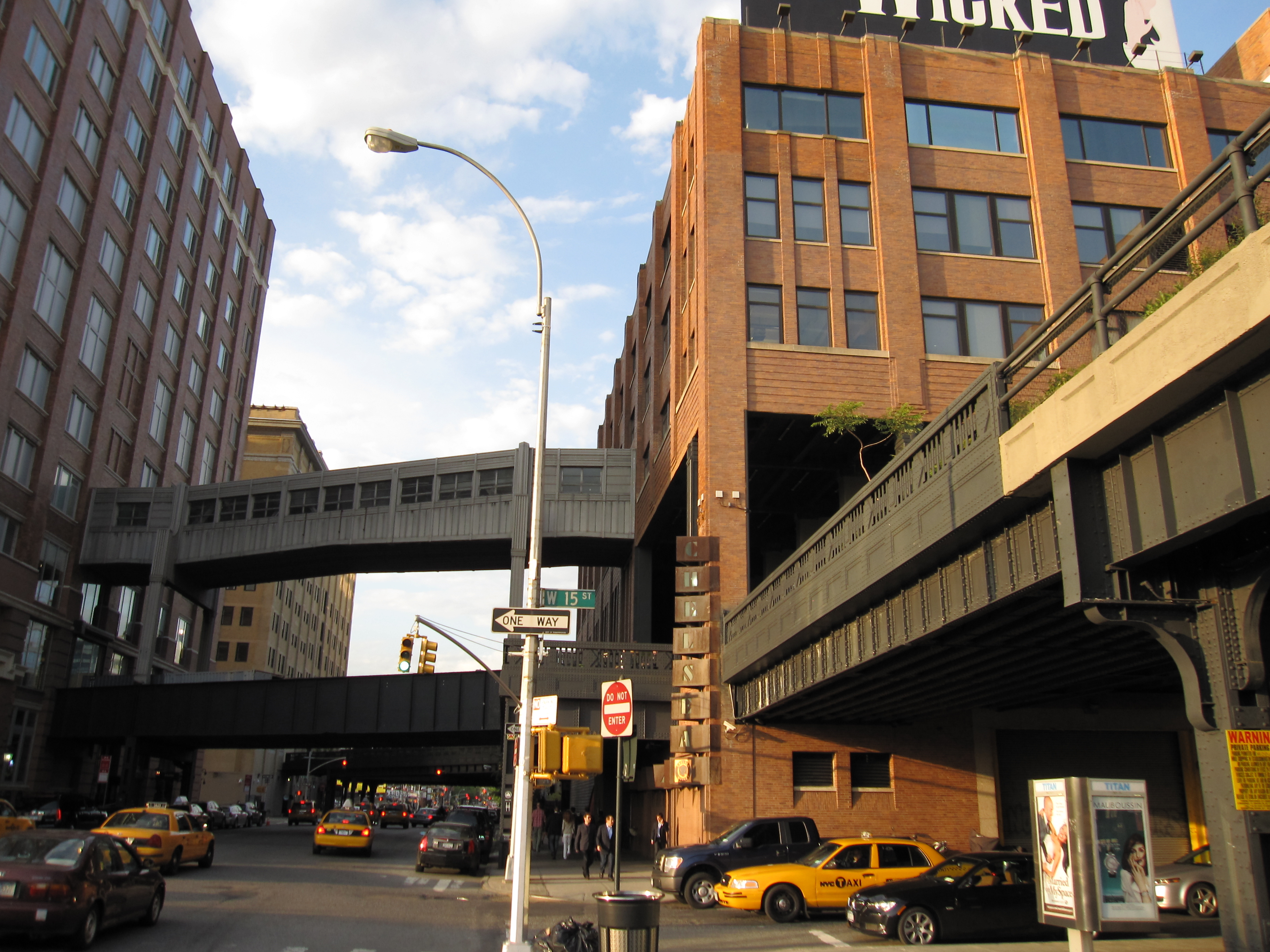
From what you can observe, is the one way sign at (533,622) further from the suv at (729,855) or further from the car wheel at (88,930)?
the suv at (729,855)

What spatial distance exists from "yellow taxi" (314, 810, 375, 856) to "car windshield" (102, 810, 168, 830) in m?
10.5

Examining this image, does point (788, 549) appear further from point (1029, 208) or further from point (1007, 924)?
point (1007, 924)

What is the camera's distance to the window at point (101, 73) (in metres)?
50.0

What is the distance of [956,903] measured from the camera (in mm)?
16312

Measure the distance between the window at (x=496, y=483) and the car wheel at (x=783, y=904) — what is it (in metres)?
28.9

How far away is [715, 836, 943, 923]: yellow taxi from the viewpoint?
63.3 feet

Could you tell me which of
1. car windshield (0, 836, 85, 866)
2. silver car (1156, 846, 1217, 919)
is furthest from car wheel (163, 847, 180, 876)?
silver car (1156, 846, 1217, 919)

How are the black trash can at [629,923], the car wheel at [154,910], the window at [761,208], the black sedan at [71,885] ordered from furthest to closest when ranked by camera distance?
1. the window at [761,208]
2. the car wheel at [154,910]
3. the black sedan at [71,885]
4. the black trash can at [629,923]

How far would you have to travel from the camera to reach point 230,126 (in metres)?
69.2

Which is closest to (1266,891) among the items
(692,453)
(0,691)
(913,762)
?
(913,762)

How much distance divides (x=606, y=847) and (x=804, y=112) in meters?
26.4

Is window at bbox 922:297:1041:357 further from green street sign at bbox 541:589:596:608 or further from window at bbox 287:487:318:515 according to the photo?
window at bbox 287:487:318:515

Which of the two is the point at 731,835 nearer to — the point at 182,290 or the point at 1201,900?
the point at 1201,900

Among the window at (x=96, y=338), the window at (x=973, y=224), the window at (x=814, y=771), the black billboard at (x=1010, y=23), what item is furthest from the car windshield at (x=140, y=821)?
the black billboard at (x=1010, y=23)
